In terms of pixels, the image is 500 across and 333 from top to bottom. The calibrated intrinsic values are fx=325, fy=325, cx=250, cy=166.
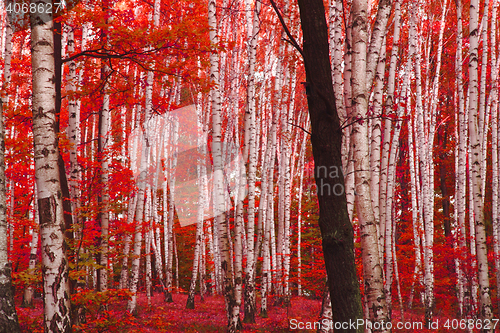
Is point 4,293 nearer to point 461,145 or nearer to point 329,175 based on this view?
point 329,175

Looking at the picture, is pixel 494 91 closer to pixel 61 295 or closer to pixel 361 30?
pixel 361 30

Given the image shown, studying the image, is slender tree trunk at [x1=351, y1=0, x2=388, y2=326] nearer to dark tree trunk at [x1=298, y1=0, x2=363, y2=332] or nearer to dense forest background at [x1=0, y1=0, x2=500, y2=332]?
dense forest background at [x1=0, y1=0, x2=500, y2=332]

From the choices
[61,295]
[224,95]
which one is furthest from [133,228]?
[224,95]

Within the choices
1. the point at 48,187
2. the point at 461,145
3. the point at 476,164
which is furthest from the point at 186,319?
the point at 461,145

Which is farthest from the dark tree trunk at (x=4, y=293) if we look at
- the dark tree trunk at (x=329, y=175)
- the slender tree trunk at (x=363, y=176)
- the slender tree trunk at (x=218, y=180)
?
the slender tree trunk at (x=218, y=180)

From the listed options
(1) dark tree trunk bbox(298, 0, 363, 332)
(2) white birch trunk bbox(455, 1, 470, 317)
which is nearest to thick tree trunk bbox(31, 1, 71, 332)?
(1) dark tree trunk bbox(298, 0, 363, 332)

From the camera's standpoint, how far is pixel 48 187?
3.31 m

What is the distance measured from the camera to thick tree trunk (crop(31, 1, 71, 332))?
3236mm

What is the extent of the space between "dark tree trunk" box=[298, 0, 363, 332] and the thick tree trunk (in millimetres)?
2646

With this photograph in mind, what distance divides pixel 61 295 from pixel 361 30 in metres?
4.40

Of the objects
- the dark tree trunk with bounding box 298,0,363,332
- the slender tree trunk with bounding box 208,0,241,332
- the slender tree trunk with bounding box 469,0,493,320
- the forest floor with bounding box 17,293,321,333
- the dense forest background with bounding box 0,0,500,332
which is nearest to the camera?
the dark tree trunk with bounding box 298,0,363,332

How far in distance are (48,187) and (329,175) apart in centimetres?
280

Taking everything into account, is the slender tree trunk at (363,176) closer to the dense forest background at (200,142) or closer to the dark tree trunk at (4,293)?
the dense forest background at (200,142)

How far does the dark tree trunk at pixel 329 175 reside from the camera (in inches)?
94.6
